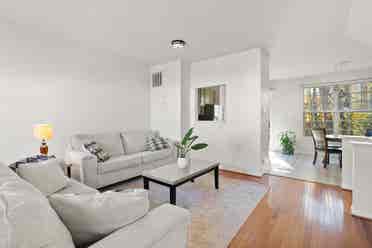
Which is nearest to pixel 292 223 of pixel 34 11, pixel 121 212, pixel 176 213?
pixel 176 213

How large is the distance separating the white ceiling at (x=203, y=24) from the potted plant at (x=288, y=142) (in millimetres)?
2787

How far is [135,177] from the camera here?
351 centimetres

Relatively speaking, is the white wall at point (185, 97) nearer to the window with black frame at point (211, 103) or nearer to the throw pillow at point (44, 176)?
the window with black frame at point (211, 103)

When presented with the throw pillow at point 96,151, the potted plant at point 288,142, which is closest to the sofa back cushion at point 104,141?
the throw pillow at point 96,151

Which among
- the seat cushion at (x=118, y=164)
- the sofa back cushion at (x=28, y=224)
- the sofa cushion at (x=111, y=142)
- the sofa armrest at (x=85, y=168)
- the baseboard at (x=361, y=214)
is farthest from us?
the sofa cushion at (x=111, y=142)

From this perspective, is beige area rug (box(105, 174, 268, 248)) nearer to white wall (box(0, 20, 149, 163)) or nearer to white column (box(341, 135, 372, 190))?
white column (box(341, 135, 372, 190))

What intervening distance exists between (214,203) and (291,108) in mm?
5172

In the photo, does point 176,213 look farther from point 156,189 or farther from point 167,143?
point 167,143

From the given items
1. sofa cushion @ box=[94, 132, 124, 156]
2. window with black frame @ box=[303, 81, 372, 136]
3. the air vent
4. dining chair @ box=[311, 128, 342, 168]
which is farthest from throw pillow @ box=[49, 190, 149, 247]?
window with black frame @ box=[303, 81, 372, 136]

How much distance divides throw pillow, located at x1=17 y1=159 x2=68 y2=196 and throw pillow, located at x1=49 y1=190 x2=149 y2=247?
3.60ft

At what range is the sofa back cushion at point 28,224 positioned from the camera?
61 centimetres

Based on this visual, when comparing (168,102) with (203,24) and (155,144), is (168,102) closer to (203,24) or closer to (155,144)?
(155,144)

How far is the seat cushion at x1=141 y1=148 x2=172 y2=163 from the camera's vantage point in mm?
3544

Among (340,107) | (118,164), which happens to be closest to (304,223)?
(118,164)
